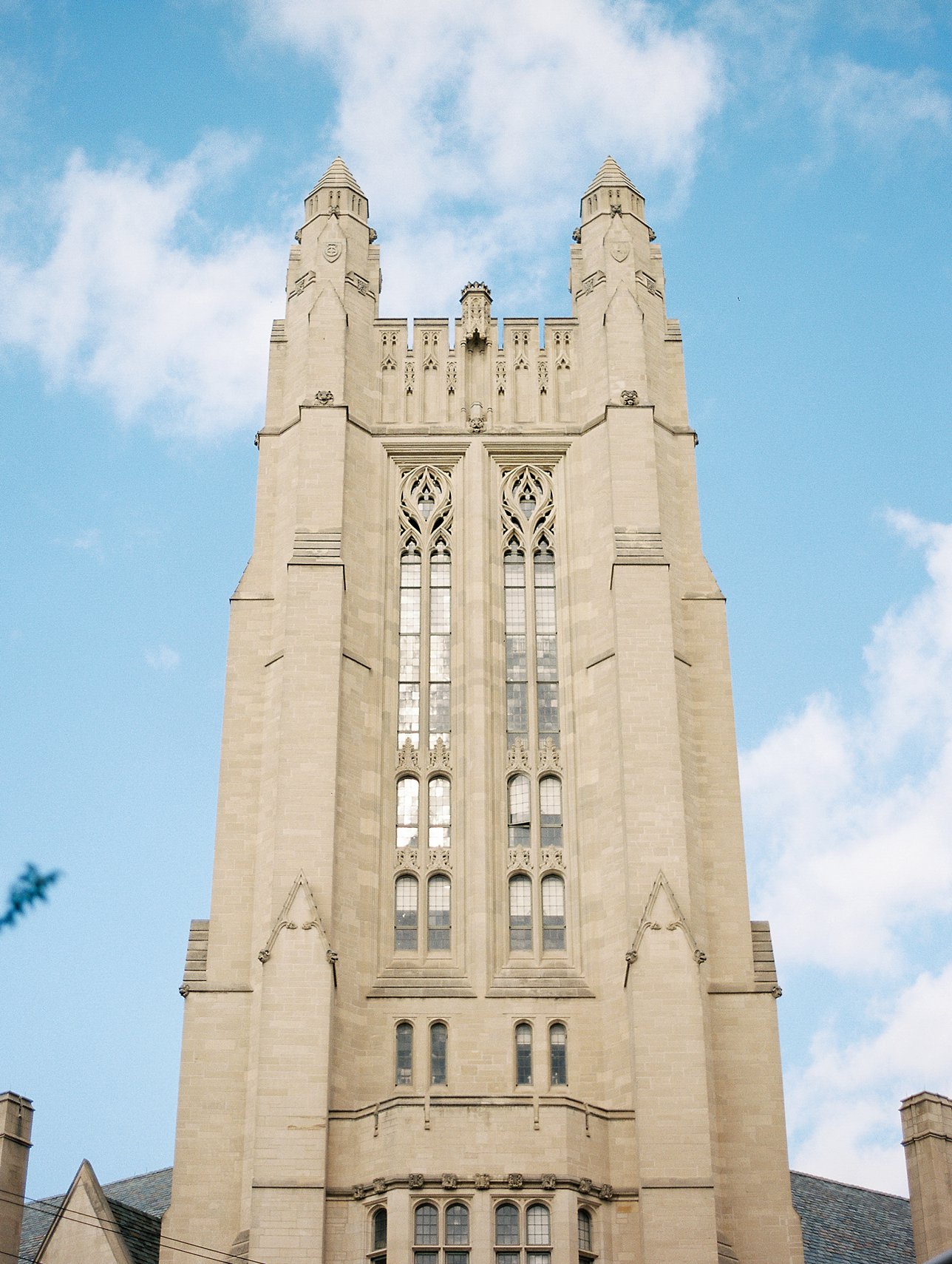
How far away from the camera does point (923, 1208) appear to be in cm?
4100

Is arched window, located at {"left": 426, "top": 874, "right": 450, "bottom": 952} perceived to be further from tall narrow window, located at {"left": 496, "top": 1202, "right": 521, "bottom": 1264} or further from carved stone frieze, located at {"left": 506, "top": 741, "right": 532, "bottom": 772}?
tall narrow window, located at {"left": 496, "top": 1202, "right": 521, "bottom": 1264}

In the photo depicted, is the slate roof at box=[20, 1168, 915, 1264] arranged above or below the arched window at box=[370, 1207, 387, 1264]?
above

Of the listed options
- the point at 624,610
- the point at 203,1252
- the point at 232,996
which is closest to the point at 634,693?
the point at 624,610

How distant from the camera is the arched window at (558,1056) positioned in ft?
124

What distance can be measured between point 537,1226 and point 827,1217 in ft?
52.1

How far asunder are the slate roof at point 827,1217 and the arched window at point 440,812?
9689 mm

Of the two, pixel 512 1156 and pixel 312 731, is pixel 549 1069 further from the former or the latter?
pixel 312 731

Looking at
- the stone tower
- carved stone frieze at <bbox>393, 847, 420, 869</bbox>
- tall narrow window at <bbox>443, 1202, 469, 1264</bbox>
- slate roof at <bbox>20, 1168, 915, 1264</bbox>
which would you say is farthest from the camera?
slate roof at <bbox>20, 1168, 915, 1264</bbox>

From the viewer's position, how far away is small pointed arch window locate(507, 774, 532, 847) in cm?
4078

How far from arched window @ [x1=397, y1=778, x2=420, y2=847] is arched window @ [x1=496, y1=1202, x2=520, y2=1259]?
340 inches

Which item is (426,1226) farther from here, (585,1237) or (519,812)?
(519,812)

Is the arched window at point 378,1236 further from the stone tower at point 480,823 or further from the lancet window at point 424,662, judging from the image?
the lancet window at point 424,662

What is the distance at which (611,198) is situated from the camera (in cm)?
4859

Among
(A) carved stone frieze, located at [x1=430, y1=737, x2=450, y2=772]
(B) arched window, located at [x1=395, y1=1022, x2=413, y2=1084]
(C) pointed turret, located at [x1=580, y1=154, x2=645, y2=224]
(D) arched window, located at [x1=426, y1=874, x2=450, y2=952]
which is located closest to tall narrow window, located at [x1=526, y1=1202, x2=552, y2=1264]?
(B) arched window, located at [x1=395, y1=1022, x2=413, y2=1084]
